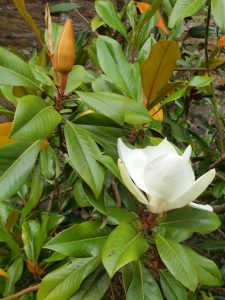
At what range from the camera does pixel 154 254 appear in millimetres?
926

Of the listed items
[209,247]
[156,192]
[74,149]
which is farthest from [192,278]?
[209,247]

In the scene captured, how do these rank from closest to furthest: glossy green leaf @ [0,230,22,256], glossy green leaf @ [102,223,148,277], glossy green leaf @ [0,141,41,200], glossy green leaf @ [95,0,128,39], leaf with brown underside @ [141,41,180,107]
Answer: glossy green leaf @ [102,223,148,277] → glossy green leaf @ [0,141,41,200] → leaf with brown underside @ [141,41,180,107] → glossy green leaf @ [0,230,22,256] → glossy green leaf @ [95,0,128,39]

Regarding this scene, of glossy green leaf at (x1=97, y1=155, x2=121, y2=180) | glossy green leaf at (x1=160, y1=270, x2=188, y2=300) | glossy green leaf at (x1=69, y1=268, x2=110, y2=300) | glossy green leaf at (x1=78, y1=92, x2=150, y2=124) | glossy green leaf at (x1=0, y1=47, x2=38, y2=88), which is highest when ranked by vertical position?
glossy green leaf at (x1=0, y1=47, x2=38, y2=88)

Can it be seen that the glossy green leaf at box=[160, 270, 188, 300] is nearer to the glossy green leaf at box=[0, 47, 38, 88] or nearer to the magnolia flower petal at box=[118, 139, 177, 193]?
the magnolia flower petal at box=[118, 139, 177, 193]

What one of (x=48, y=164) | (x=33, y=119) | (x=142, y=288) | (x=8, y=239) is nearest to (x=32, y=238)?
(x=8, y=239)

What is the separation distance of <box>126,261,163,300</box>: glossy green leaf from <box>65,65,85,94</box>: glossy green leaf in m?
0.38

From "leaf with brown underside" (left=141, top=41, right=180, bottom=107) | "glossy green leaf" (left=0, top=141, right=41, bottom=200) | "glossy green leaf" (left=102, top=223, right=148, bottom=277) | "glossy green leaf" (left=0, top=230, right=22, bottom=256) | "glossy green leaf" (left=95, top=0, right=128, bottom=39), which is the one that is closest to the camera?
"glossy green leaf" (left=102, top=223, right=148, bottom=277)

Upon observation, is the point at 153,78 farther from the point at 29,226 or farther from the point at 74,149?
the point at 29,226

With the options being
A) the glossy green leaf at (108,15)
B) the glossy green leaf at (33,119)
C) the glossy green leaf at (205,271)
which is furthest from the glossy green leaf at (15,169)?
the glossy green leaf at (108,15)

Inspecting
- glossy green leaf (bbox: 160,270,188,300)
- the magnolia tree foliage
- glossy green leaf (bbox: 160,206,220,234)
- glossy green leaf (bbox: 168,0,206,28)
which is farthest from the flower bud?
glossy green leaf (bbox: 160,270,188,300)

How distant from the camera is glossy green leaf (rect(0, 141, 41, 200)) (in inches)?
31.4

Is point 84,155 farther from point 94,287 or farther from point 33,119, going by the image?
point 94,287

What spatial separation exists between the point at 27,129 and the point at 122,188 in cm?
42

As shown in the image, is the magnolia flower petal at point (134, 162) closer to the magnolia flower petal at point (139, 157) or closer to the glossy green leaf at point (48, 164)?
the magnolia flower petal at point (139, 157)
